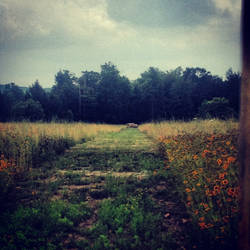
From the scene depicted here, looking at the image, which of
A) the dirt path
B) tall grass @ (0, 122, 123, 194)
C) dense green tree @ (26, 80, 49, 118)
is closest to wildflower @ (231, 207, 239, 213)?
the dirt path

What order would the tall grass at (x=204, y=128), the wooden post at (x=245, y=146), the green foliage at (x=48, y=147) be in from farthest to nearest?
the tall grass at (x=204, y=128) → the green foliage at (x=48, y=147) → the wooden post at (x=245, y=146)

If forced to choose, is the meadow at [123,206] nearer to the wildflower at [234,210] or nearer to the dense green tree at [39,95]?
the wildflower at [234,210]

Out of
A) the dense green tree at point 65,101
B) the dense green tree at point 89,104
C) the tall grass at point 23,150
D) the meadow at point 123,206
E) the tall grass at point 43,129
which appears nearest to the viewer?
the meadow at point 123,206

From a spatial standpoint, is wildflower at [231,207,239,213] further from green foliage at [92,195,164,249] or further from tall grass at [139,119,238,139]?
tall grass at [139,119,238,139]

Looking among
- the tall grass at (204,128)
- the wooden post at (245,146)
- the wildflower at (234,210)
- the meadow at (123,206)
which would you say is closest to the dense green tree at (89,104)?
the tall grass at (204,128)

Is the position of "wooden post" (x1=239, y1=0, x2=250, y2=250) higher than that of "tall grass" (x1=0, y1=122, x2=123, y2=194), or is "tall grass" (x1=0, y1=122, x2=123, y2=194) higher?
"wooden post" (x1=239, y1=0, x2=250, y2=250)

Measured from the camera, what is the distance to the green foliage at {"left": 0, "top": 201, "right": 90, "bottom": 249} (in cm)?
221

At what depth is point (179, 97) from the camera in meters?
45.9

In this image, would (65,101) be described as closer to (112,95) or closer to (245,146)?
(112,95)

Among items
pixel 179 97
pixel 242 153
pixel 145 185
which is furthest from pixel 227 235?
pixel 179 97

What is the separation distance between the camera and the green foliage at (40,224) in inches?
87.0

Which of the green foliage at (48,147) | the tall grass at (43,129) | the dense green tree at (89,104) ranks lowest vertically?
the green foliage at (48,147)

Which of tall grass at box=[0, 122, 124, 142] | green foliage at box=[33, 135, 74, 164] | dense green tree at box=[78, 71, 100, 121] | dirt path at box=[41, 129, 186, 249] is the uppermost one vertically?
dense green tree at box=[78, 71, 100, 121]

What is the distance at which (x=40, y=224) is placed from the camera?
259 cm
